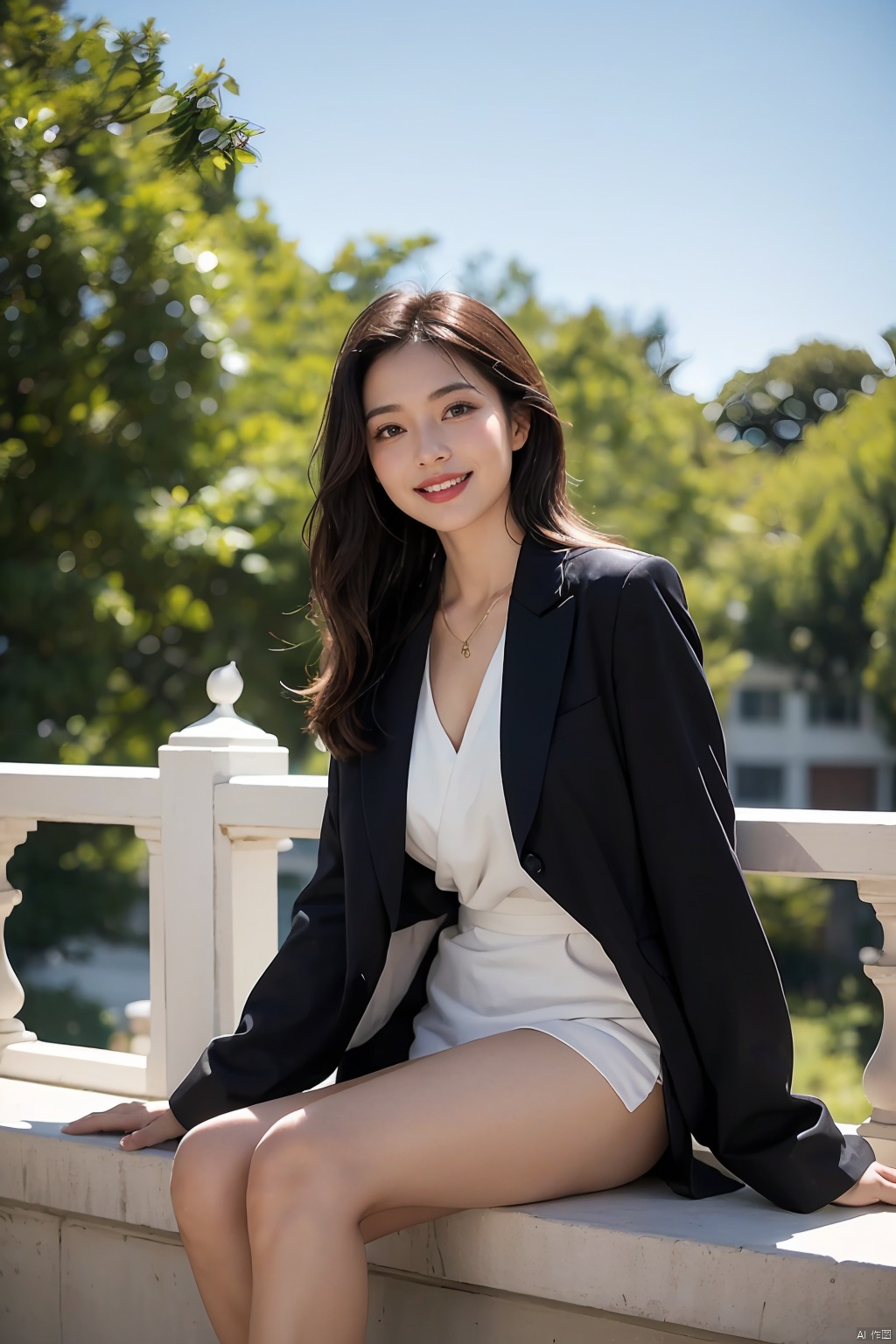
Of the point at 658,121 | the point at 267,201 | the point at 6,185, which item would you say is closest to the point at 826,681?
the point at 658,121

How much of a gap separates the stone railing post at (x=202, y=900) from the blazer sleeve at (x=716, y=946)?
92cm

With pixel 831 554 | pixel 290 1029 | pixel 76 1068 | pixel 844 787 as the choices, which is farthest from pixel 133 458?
pixel 844 787

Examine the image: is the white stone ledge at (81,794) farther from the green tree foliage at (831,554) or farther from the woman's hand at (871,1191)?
the green tree foliage at (831,554)

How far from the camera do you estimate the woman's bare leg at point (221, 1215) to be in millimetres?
1813

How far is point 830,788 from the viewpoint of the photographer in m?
23.8

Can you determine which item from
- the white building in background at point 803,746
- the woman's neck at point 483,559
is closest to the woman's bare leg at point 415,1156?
the woman's neck at point 483,559

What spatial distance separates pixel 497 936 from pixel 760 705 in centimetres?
2276

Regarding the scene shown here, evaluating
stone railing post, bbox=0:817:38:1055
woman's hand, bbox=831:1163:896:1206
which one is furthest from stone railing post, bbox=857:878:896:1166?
stone railing post, bbox=0:817:38:1055

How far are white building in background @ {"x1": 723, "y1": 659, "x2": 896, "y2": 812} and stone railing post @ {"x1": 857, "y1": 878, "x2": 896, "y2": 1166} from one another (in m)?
18.1

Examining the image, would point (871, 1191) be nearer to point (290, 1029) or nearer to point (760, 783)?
point (290, 1029)

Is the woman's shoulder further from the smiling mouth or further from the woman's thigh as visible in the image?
the woman's thigh

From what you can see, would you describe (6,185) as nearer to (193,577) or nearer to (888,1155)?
(888,1155)

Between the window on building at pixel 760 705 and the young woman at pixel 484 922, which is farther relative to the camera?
the window on building at pixel 760 705

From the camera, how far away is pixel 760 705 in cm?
2405
